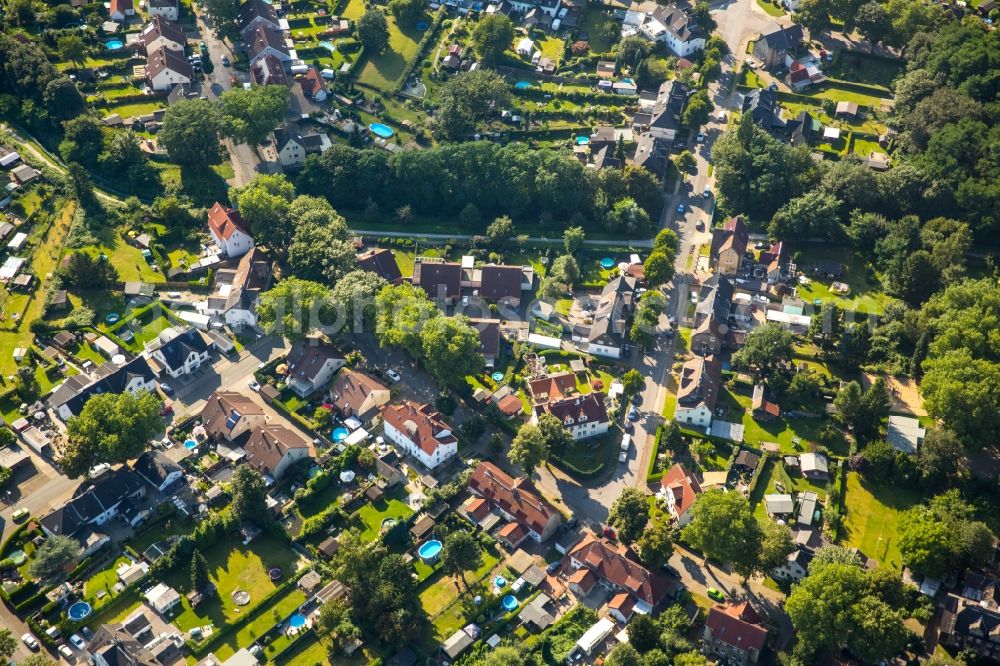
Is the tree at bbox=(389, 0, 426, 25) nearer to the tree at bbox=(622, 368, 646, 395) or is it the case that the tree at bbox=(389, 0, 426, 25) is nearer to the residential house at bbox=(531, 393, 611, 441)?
the tree at bbox=(622, 368, 646, 395)

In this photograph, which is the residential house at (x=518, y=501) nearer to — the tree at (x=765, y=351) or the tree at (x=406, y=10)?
the tree at (x=765, y=351)

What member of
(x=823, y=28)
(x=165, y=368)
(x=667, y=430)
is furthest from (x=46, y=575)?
(x=823, y=28)

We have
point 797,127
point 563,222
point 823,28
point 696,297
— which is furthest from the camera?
point 823,28

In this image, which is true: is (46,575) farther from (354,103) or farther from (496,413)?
(354,103)

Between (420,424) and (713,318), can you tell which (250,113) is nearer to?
(420,424)

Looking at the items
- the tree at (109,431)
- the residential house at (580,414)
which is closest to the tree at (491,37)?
the residential house at (580,414)

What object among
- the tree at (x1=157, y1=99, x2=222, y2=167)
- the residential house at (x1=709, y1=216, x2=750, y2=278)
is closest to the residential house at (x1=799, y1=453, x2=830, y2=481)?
the residential house at (x1=709, y1=216, x2=750, y2=278)

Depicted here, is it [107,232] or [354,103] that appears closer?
[107,232]
